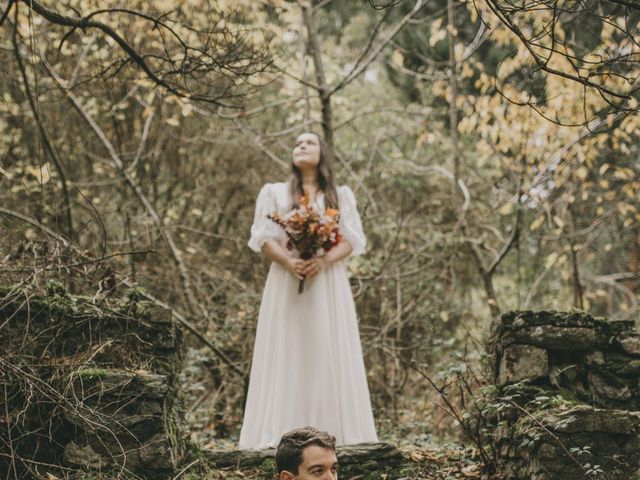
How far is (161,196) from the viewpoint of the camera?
10.0m

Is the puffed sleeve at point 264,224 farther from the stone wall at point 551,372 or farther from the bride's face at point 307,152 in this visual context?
the stone wall at point 551,372

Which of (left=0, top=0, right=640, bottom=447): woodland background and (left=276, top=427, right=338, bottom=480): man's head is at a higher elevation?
(left=0, top=0, right=640, bottom=447): woodland background

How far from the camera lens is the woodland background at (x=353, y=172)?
7.14m

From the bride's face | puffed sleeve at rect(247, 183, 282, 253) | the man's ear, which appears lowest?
the man's ear

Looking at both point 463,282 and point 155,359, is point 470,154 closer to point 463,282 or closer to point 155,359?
point 463,282

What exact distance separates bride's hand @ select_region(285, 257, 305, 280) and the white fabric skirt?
150 mm

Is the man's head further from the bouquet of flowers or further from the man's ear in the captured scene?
the bouquet of flowers

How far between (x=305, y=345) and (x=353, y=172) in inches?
176

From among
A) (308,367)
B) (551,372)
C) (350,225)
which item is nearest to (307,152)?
(350,225)

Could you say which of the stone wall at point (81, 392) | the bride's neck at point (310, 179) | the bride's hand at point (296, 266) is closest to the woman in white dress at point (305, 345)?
the bride's hand at point (296, 266)

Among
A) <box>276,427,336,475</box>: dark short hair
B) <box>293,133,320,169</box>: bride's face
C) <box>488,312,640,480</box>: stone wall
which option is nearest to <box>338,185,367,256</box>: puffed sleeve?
<box>293,133,320,169</box>: bride's face

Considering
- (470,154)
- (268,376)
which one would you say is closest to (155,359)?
(268,376)

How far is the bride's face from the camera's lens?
557 cm

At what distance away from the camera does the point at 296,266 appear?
5160 mm
